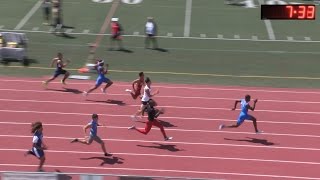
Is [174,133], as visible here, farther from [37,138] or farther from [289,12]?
[37,138]

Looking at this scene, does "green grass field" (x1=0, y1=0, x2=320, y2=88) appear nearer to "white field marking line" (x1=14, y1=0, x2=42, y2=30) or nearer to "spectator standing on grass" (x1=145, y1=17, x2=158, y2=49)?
"white field marking line" (x1=14, y1=0, x2=42, y2=30)

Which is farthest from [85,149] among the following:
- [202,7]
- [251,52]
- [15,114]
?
[202,7]

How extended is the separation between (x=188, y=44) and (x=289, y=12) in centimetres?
1205

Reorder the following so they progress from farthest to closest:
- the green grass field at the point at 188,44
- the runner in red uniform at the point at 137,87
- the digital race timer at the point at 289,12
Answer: the green grass field at the point at 188,44, the runner in red uniform at the point at 137,87, the digital race timer at the point at 289,12

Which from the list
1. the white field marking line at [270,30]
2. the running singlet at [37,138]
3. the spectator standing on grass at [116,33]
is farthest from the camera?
the white field marking line at [270,30]

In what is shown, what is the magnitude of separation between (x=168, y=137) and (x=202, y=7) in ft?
60.2

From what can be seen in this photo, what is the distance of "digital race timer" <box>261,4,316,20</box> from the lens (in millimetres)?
19109

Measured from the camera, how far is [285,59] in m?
29.4

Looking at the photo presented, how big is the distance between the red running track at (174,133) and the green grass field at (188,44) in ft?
5.65

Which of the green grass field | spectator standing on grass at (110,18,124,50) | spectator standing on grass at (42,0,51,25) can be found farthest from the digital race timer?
spectator standing on grass at (42,0,51,25)

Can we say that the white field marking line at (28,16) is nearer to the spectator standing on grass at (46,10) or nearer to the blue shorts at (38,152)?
the spectator standing on grass at (46,10)

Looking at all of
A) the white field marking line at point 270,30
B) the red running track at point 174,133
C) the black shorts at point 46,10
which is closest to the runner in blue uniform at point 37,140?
the red running track at point 174,133

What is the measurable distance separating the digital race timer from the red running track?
12.2 feet

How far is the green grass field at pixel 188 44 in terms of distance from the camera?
27.3 meters
